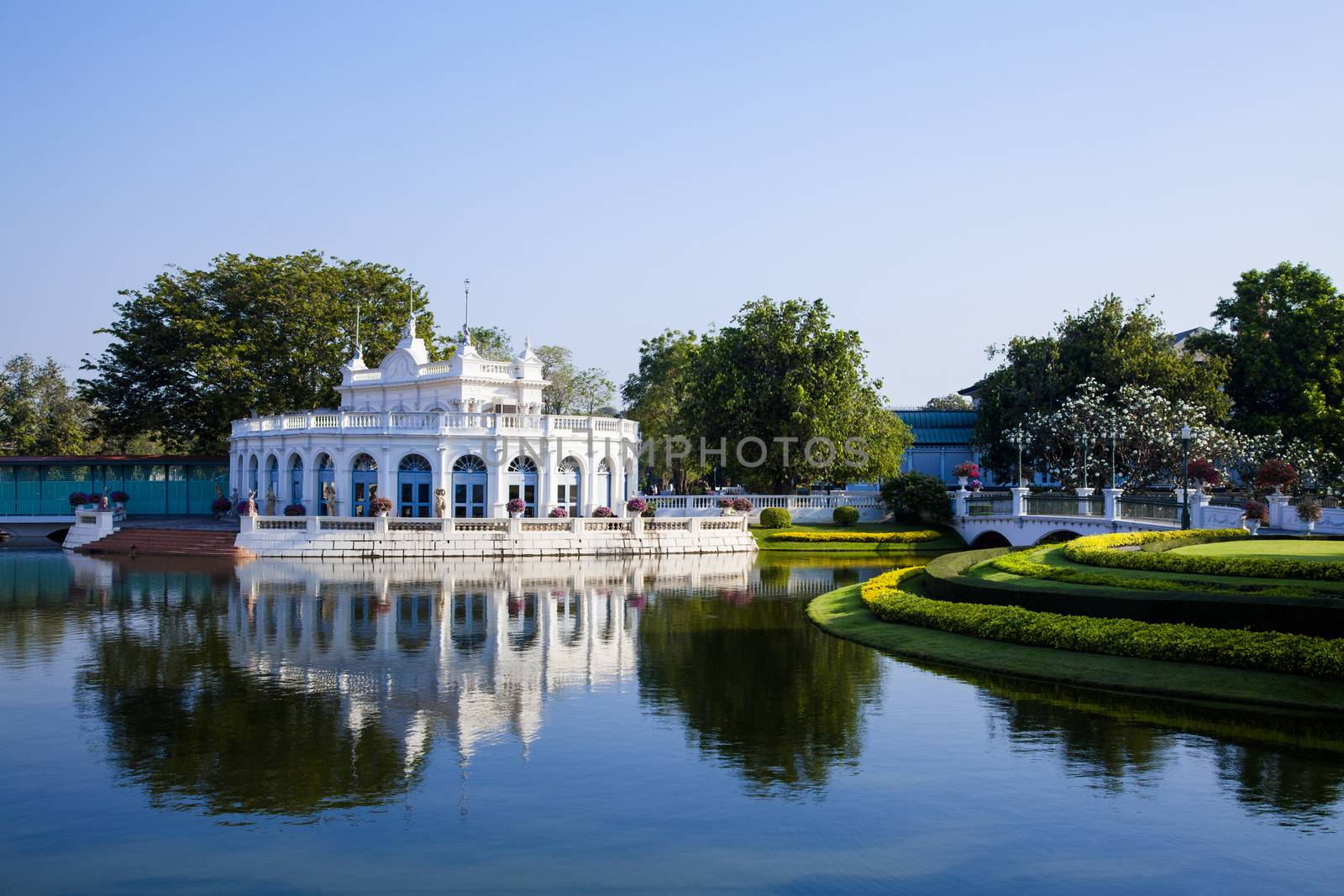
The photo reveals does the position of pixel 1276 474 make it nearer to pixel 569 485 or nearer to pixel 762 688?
pixel 762 688

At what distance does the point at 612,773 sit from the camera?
17.6m

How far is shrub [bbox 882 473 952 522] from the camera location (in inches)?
2596

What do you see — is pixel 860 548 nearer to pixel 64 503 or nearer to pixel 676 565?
pixel 676 565

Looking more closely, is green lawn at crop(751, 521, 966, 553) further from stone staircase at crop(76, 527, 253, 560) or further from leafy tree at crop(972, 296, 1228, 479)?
stone staircase at crop(76, 527, 253, 560)

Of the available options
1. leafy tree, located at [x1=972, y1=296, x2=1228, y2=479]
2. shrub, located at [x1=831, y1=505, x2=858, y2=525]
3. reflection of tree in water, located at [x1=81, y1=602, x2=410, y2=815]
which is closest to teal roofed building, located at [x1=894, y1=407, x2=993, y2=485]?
leafy tree, located at [x1=972, y1=296, x2=1228, y2=479]

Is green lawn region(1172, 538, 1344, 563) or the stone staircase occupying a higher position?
green lawn region(1172, 538, 1344, 563)

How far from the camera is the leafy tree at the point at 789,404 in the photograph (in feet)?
221

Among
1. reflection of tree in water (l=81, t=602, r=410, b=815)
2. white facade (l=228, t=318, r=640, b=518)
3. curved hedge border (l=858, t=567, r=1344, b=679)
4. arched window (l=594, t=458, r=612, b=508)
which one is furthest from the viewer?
arched window (l=594, t=458, r=612, b=508)

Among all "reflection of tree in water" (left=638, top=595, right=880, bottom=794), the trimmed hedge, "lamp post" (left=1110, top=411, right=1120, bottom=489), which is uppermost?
"lamp post" (left=1110, top=411, right=1120, bottom=489)

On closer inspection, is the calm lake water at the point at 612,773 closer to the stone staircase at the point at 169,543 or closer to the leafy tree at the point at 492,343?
the stone staircase at the point at 169,543

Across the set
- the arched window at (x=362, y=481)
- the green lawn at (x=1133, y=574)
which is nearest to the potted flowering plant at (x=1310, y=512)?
the green lawn at (x=1133, y=574)

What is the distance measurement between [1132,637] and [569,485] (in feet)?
131

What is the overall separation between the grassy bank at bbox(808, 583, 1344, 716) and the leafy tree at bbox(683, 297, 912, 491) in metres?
36.2

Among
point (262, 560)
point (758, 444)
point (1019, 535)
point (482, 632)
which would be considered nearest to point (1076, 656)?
point (482, 632)
